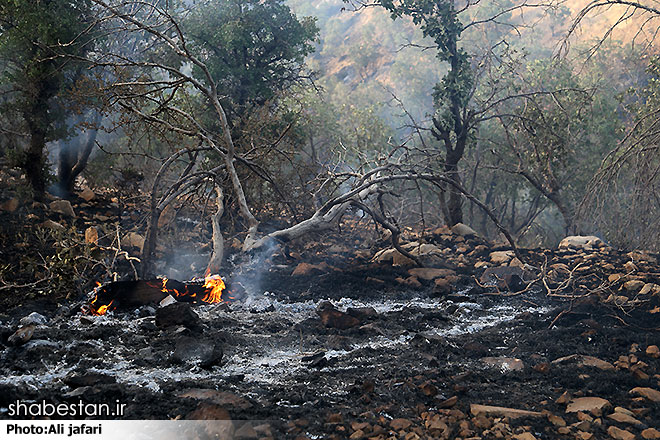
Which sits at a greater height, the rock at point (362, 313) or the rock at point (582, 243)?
the rock at point (582, 243)

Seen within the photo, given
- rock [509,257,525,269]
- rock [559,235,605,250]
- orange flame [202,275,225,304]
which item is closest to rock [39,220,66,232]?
orange flame [202,275,225,304]

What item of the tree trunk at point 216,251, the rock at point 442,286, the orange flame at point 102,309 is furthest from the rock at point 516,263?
the orange flame at point 102,309

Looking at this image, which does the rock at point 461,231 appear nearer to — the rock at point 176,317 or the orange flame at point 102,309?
the rock at point 176,317

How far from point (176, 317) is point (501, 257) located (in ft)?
16.8

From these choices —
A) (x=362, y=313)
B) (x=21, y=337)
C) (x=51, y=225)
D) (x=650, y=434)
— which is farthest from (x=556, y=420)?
(x=51, y=225)

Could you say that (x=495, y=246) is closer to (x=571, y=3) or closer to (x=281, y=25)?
(x=281, y=25)

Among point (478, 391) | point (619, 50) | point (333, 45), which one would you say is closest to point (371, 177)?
point (478, 391)

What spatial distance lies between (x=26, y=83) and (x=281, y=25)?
4.61 metres

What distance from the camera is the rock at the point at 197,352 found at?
418cm

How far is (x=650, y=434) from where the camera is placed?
2939mm

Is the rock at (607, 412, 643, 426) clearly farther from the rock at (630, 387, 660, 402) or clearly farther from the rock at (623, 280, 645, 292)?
the rock at (623, 280, 645, 292)

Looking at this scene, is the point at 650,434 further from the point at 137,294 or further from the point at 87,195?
the point at 87,195

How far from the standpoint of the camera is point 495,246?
353 inches

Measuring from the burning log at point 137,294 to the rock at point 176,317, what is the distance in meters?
0.75
